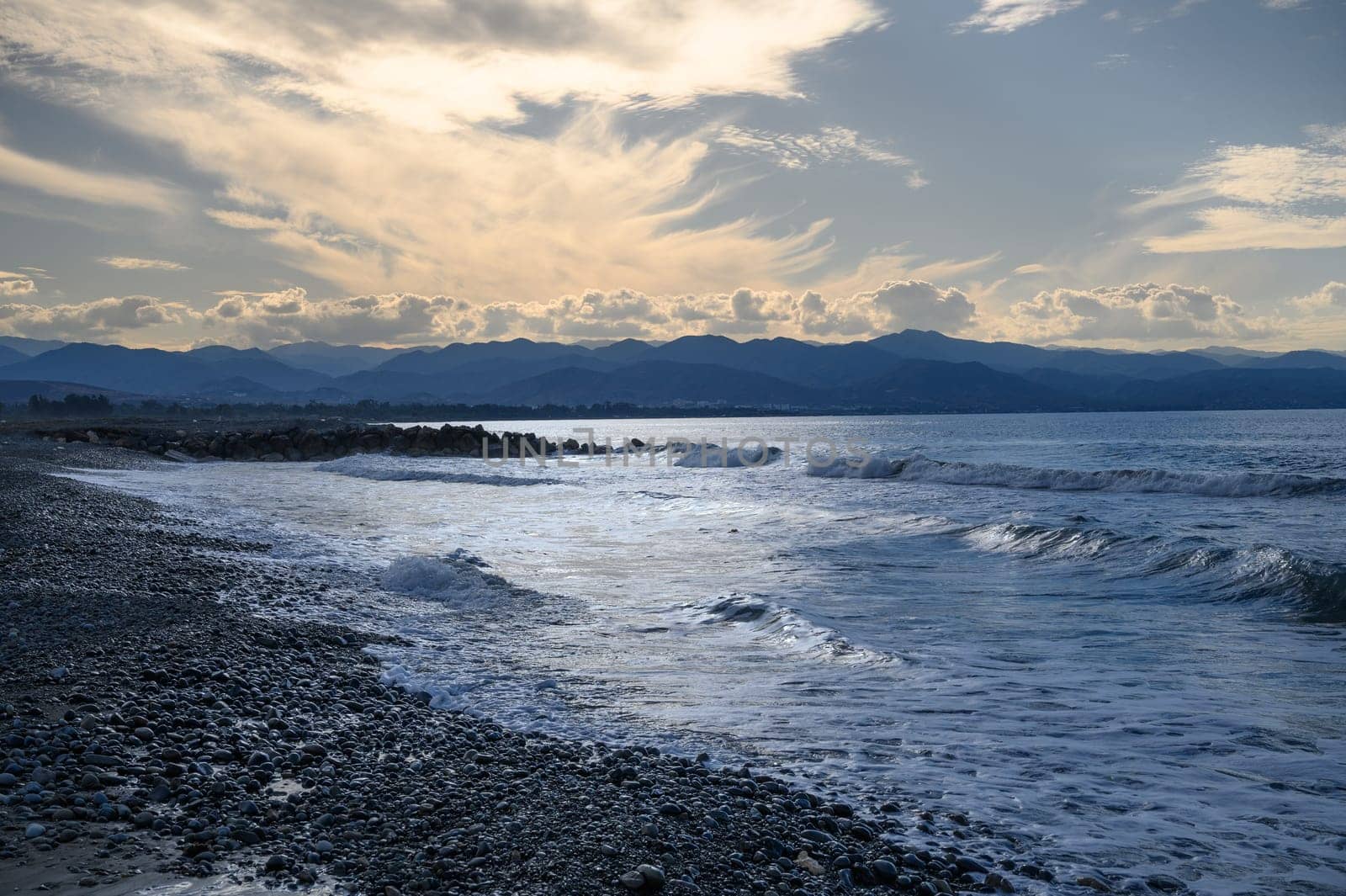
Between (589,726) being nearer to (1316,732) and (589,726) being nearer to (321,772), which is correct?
(321,772)

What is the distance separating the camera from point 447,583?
13094 millimetres

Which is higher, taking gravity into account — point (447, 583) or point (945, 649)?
point (945, 649)

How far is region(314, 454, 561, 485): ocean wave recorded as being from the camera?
37062 millimetres

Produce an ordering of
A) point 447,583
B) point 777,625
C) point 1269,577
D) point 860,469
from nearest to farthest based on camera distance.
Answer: point 777,625, point 1269,577, point 447,583, point 860,469

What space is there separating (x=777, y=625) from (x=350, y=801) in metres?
6.43

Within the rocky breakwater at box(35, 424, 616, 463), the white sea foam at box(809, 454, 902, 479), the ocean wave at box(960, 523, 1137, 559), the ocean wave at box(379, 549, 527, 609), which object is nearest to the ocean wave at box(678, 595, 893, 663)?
the ocean wave at box(379, 549, 527, 609)

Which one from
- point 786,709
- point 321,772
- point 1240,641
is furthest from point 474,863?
point 1240,641

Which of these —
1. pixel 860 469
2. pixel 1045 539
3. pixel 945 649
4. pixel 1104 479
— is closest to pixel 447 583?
pixel 945 649

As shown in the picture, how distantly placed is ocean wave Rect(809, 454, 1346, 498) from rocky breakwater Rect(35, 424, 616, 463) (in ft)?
88.4

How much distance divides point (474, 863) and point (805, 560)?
1210cm

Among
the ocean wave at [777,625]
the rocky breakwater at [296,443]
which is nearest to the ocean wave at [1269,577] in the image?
the ocean wave at [777,625]

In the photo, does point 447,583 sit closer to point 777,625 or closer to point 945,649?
point 777,625

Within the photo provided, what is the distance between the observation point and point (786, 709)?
725cm

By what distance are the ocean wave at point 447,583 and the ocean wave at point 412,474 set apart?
22.3 m
